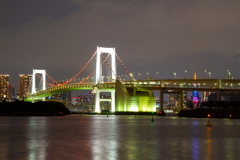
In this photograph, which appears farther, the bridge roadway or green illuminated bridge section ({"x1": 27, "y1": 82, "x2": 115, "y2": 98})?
green illuminated bridge section ({"x1": 27, "y1": 82, "x2": 115, "y2": 98})

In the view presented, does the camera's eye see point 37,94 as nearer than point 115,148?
No

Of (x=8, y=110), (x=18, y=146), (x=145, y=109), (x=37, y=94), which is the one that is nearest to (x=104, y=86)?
(x=145, y=109)

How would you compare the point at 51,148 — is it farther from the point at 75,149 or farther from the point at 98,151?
the point at 98,151

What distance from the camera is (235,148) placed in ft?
45.6

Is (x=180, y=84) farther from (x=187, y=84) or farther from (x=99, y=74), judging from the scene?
(x=99, y=74)

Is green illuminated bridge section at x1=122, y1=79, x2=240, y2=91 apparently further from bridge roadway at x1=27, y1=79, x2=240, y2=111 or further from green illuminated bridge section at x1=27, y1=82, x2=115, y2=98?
green illuminated bridge section at x1=27, y1=82, x2=115, y2=98

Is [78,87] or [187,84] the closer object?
[187,84]

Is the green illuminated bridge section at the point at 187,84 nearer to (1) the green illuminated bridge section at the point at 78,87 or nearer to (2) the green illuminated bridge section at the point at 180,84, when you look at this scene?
(2) the green illuminated bridge section at the point at 180,84

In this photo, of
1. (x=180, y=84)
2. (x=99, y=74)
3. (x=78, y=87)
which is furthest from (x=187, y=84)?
(x=78, y=87)

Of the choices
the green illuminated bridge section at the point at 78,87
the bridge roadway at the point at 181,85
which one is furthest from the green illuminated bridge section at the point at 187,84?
the green illuminated bridge section at the point at 78,87

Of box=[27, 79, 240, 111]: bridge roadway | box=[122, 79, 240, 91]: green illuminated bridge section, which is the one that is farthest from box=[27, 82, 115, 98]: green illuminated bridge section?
box=[122, 79, 240, 91]: green illuminated bridge section

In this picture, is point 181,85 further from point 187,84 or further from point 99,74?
point 99,74

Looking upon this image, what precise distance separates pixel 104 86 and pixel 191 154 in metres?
79.8

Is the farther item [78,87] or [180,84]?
[78,87]
